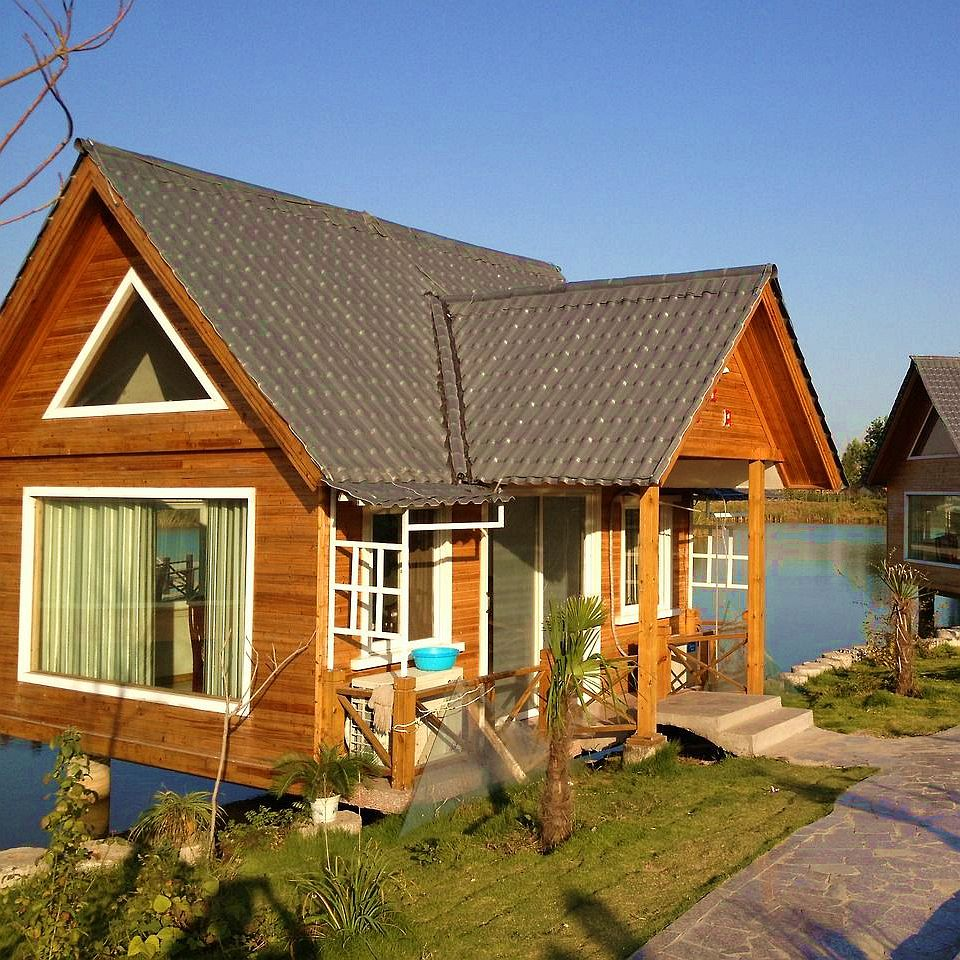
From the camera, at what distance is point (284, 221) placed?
40.4 ft

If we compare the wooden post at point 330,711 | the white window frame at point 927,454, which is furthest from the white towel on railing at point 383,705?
the white window frame at point 927,454

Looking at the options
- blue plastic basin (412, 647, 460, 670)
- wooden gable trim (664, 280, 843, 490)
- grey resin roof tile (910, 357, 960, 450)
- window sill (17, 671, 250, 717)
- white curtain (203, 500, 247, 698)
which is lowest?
window sill (17, 671, 250, 717)

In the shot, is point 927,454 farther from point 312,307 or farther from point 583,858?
point 583,858

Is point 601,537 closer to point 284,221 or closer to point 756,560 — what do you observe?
point 756,560

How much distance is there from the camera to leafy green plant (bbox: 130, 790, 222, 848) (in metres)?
8.81

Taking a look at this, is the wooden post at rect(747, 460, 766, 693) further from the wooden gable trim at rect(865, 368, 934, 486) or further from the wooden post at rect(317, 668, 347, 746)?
the wooden gable trim at rect(865, 368, 934, 486)

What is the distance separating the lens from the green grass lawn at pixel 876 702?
1312 centimetres

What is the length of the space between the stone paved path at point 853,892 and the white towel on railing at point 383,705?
3.11 m

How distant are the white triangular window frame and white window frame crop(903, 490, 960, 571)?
20380mm

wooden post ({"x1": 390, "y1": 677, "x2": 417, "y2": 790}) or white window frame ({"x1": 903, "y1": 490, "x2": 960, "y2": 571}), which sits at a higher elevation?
white window frame ({"x1": 903, "y1": 490, "x2": 960, "y2": 571})

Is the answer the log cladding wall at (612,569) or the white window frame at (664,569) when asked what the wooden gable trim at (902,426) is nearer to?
the white window frame at (664,569)

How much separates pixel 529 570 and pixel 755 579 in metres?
2.97

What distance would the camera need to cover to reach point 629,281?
1196 cm

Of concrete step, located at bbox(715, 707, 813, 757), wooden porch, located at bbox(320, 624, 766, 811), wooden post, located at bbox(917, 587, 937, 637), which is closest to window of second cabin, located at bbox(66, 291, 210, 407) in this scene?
wooden porch, located at bbox(320, 624, 766, 811)
